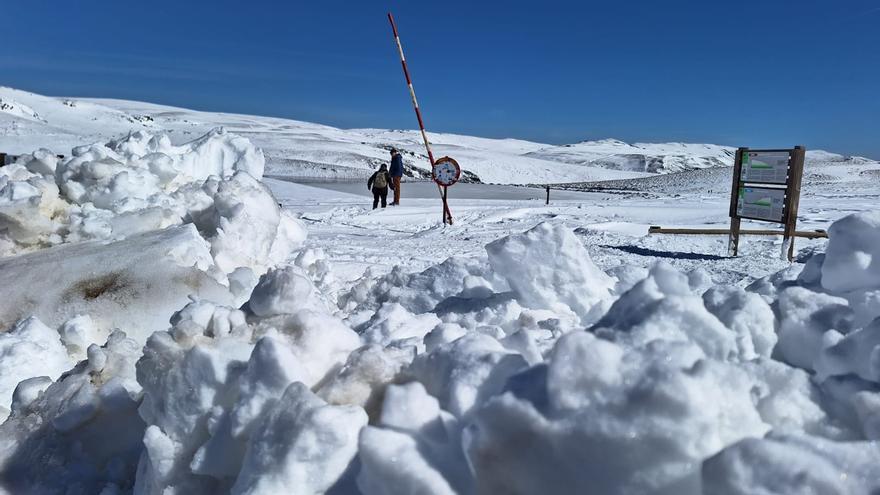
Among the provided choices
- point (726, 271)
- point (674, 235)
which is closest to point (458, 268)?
point (726, 271)

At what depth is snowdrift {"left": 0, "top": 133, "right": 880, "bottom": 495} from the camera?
5.01 feet

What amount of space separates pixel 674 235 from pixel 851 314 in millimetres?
7933

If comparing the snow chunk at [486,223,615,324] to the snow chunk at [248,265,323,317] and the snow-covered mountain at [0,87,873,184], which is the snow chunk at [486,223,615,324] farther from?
the snow-covered mountain at [0,87,873,184]

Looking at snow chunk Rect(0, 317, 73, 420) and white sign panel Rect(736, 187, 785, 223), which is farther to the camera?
white sign panel Rect(736, 187, 785, 223)

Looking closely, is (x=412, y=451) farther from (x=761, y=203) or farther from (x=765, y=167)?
(x=765, y=167)

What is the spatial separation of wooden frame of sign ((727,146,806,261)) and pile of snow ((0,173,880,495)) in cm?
589

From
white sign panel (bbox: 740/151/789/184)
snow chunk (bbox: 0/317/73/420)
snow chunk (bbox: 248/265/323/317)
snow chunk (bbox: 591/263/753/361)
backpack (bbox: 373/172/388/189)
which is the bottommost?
snow chunk (bbox: 0/317/73/420)

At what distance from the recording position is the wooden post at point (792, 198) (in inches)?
327

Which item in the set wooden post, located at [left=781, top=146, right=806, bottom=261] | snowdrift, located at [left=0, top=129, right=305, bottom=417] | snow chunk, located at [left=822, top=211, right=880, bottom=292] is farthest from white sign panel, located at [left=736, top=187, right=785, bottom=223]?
snow chunk, located at [left=822, top=211, right=880, bottom=292]

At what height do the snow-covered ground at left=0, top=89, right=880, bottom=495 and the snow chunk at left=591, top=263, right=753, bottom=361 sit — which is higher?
the snow chunk at left=591, top=263, right=753, bottom=361

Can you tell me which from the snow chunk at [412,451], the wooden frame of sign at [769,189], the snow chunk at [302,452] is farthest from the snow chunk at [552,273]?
the wooden frame of sign at [769,189]

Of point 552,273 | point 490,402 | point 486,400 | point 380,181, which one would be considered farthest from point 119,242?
point 380,181

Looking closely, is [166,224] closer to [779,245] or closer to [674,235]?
[674,235]

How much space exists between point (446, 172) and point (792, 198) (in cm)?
576
